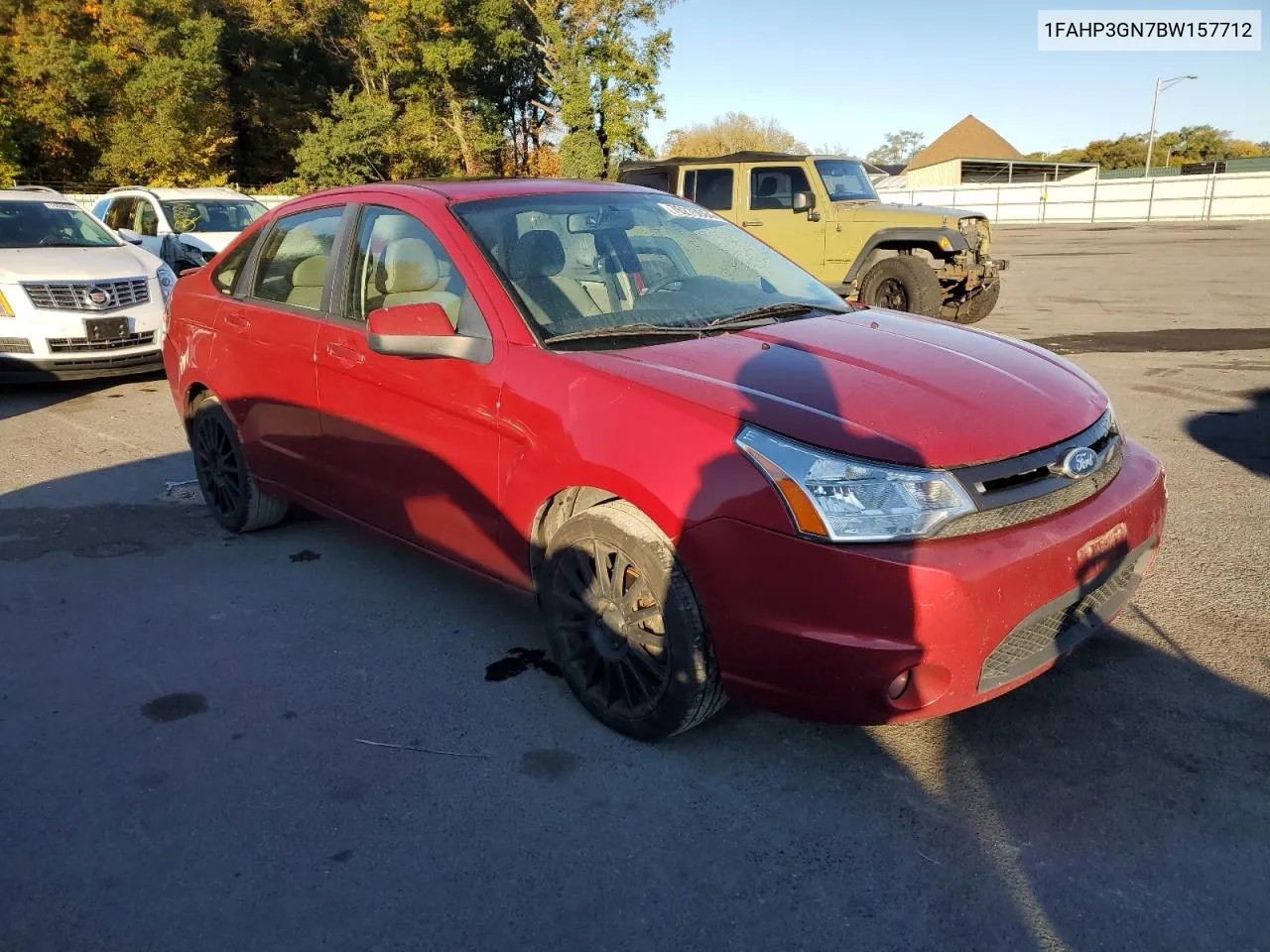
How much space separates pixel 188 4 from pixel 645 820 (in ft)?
136

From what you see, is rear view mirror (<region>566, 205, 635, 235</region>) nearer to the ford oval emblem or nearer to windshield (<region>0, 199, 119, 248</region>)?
the ford oval emblem

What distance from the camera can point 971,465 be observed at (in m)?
2.60

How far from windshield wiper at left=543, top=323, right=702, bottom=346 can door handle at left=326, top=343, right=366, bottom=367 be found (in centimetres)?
100

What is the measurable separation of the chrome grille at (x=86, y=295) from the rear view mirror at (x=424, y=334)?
22.1 ft

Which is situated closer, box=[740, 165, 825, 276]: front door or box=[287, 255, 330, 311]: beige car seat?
box=[287, 255, 330, 311]: beige car seat

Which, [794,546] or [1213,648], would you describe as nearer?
[794,546]

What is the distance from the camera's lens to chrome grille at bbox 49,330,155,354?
8.52 meters

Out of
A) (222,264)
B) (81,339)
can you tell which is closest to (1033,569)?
(222,264)

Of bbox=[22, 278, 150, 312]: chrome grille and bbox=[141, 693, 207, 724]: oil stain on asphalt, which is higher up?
bbox=[22, 278, 150, 312]: chrome grille

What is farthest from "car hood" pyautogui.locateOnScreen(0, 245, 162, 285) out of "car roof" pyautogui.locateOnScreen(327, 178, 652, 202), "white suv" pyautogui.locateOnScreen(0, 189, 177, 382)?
"car roof" pyautogui.locateOnScreen(327, 178, 652, 202)

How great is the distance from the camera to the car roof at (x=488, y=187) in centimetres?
388

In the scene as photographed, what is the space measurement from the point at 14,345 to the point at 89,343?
574mm

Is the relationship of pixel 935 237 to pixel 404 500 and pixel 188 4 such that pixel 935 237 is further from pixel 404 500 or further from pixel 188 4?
pixel 188 4

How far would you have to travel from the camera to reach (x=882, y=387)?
2889mm
